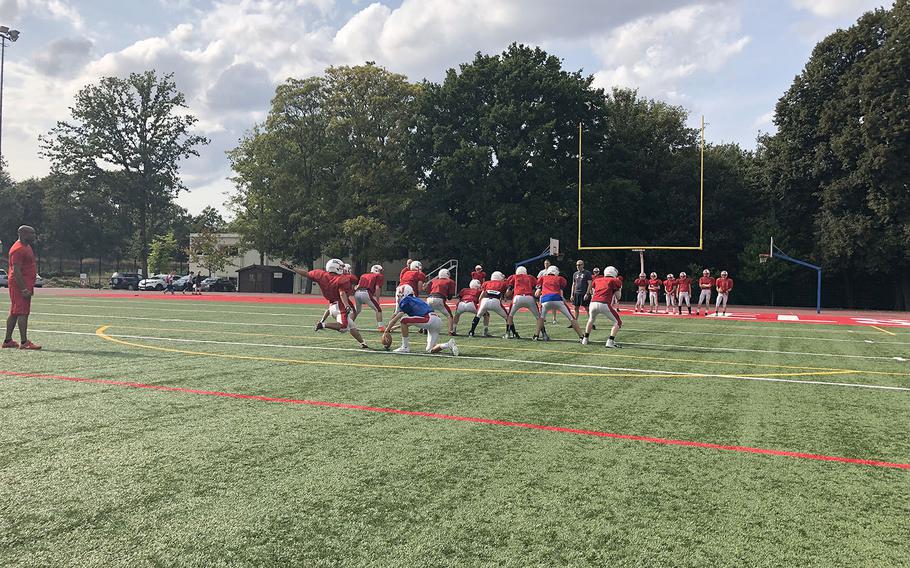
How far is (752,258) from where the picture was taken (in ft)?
143

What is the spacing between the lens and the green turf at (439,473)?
3291mm

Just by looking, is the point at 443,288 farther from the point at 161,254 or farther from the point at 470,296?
the point at 161,254

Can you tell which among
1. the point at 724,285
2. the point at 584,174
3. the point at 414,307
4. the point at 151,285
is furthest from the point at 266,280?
the point at 414,307

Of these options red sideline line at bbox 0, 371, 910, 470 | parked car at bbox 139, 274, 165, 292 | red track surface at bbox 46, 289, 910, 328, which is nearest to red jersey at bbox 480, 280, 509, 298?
red sideline line at bbox 0, 371, 910, 470

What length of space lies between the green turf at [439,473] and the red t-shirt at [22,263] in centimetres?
248

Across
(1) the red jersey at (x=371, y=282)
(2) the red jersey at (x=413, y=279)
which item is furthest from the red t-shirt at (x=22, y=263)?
(1) the red jersey at (x=371, y=282)

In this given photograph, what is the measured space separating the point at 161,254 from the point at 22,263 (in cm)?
6766

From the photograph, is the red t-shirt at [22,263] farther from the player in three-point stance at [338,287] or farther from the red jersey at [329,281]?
the red jersey at [329,281]

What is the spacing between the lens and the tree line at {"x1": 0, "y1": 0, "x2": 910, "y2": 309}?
127 feet

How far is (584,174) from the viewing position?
46500mm

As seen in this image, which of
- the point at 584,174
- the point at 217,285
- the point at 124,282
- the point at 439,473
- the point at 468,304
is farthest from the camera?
the point at 124,282

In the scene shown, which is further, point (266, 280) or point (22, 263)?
point (266, 280)

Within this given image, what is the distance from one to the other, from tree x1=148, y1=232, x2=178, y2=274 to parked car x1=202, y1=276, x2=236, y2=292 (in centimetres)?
1345

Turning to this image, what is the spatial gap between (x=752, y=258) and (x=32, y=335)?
139ft
